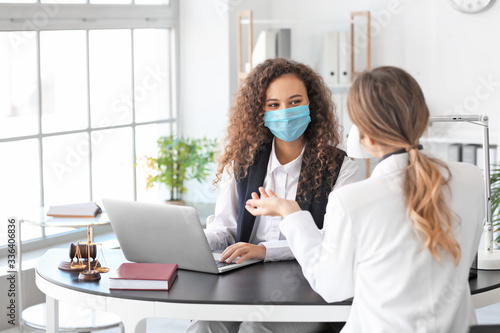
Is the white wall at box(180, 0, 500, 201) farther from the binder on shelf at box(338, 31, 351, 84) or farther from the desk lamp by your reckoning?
the desk lamp

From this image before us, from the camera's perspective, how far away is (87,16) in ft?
13.3

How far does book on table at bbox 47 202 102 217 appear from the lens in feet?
10.5

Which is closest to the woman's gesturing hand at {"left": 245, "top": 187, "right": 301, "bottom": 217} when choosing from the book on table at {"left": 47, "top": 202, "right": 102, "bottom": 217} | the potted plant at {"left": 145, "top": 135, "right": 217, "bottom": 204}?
the book on table at {"left": 47, "top": 202, "right": 102, "bottom": 217}

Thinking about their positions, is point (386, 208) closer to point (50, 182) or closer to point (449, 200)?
point (449, 200)

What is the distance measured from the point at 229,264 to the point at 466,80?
2.78 meters

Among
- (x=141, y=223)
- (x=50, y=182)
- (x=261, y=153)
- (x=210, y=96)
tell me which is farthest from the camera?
(x=210, y=96)

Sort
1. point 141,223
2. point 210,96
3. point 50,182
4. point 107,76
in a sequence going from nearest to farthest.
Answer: point 141,223, point 50,182, point 107,76, point 210,96

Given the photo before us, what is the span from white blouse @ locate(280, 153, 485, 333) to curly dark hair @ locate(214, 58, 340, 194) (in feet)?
2.76

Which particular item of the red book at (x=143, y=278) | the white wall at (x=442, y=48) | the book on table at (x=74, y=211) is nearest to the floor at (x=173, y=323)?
the book on table at (x=74, y=211)

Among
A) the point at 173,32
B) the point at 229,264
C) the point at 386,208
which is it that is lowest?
the point at 229,264

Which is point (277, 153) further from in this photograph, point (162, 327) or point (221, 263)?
point (162, 327)

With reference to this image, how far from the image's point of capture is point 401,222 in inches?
63.7

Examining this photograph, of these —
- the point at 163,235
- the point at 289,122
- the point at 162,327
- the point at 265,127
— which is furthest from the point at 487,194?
the point at 162,327

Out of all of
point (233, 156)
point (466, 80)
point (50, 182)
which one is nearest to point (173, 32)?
point (50, 182)
